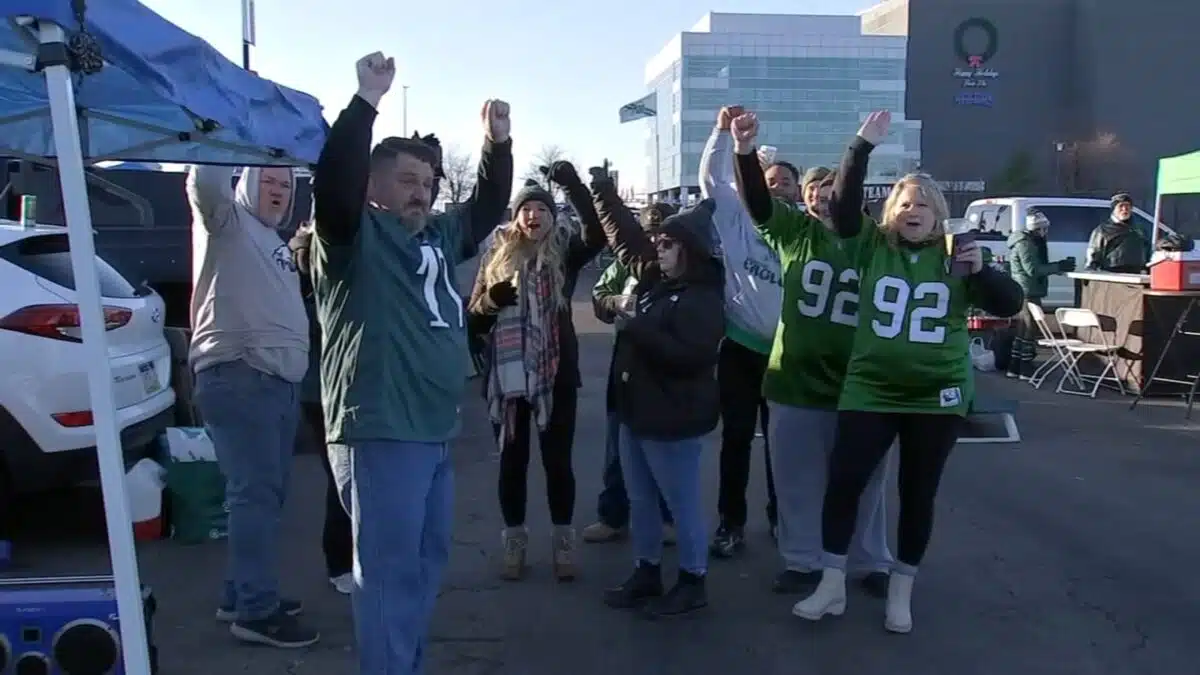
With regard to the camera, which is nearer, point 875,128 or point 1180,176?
point 875,128

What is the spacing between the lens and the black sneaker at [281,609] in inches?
182

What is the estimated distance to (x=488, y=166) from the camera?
12.0 ft

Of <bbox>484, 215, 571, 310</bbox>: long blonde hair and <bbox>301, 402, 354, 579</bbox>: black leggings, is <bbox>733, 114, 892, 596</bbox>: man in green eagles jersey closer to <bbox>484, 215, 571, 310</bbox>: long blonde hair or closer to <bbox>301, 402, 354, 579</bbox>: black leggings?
<bbox>484, 215, 571, 310</bbox>: long blonde hair

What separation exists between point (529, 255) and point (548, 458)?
2.99ft

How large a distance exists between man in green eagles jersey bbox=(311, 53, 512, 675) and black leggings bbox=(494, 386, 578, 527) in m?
1.71

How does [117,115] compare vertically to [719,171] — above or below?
above

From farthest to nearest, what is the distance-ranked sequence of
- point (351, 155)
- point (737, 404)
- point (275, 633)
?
1. point (737, 404)
2. point (275, 633)
3. point (351, 155)

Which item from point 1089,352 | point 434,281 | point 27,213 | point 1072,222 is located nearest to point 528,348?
point 434,281

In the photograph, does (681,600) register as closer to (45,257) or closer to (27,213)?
(45,257)

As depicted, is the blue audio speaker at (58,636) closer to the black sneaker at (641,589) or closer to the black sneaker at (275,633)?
the black sneaker at (275,633)

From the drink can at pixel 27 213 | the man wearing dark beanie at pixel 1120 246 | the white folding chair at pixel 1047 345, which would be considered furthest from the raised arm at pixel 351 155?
the man wearing dark beanie at pixel 1120 246

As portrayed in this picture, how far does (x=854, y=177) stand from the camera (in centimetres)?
457

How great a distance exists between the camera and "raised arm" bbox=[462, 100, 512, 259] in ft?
11.9

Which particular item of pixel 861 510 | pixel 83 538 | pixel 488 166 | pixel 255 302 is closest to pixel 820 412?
pixel 861 510
